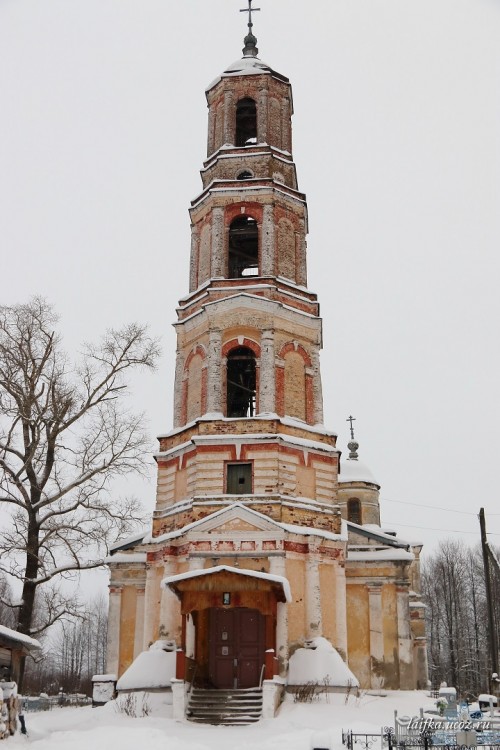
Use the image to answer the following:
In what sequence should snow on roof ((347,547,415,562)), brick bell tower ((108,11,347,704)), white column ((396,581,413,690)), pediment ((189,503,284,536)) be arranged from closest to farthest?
1. brick bell tower ((108,11,347,704))
2. pediment ((189,503,284,536))
3. white column ((396,581,413,690))
4. snow on roof ((347,547,415,562))

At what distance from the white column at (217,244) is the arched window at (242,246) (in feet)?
2.40

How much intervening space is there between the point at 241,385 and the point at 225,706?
922 centimetres

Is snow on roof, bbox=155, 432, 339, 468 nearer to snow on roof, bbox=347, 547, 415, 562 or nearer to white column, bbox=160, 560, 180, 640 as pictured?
white column, bbox=160, 560, 180, 640

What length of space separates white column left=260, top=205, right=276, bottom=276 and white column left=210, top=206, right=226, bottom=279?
1234 millimetres

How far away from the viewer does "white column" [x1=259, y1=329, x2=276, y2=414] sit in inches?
925

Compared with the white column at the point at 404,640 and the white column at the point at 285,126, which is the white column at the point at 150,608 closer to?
the white column at the point at 404,640

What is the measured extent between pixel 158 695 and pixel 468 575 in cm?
4204

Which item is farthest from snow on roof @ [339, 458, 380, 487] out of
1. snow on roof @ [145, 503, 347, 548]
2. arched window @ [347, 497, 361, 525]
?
snow on roof @ [145, 503, 347, 548]

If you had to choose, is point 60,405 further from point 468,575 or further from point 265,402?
point 468,575

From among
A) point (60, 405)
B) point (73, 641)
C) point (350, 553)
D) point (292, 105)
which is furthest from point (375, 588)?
point (73, 641)

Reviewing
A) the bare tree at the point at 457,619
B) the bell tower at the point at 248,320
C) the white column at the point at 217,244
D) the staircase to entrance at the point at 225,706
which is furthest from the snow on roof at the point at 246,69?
the bare tree at the point at 457,619

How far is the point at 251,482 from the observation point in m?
22.9

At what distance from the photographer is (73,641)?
77.7 meters

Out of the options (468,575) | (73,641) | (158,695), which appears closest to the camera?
(158,695)
